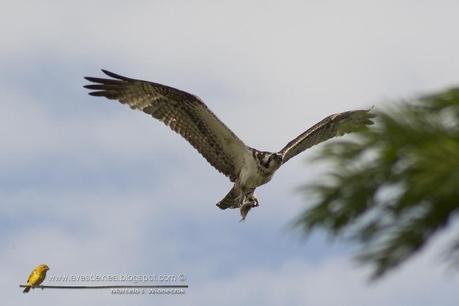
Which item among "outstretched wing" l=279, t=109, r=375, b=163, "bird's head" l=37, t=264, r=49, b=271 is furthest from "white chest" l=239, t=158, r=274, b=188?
"bird's head" l=37, t=264, r=49, b=271

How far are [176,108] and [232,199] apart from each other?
61.9 inches

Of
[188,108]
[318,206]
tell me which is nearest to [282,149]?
[188,108]

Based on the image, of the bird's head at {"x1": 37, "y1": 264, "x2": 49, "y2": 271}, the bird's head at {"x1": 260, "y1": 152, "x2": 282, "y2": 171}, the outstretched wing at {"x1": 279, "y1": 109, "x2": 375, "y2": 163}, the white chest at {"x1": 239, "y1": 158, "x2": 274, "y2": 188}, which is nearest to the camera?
the bird's head at {"x1": 260, "y1": 152, "x2": 282, "y2": 171}

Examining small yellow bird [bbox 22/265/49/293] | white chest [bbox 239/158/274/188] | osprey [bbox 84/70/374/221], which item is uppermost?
osprey [bbox 84/70/374/221]

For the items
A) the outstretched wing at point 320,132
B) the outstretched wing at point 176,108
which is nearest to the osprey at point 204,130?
the outstretched wing at point 176,108

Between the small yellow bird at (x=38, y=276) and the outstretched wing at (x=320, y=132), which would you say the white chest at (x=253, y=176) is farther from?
the small yellow bird at (x=38, y=276)

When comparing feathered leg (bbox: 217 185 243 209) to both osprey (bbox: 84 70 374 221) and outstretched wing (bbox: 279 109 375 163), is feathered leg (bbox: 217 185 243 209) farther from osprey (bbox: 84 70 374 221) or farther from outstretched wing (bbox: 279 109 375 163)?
outstretched wing (bbox: 279 109 375 163)

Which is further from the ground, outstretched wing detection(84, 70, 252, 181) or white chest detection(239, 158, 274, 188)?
outstretched wing detection(84, 70, 252, 181)

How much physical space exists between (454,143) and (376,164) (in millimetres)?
148

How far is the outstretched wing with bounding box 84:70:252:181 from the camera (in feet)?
44.3

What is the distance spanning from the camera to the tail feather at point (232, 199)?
45.1ft

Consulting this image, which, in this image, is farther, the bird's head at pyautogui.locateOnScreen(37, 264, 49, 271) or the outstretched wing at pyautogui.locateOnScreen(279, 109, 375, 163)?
the outstretched wing at pyautogui.locateOnScreen(279, 109, 375, 163)

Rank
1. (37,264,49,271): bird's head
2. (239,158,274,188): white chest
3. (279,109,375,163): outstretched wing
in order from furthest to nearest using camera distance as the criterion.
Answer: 1. (279,109,375,163): outstretched wing
2. (37,264,49,271): bird's head
3. (239,158,274,188): white chest

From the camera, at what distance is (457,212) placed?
64.0 inches
